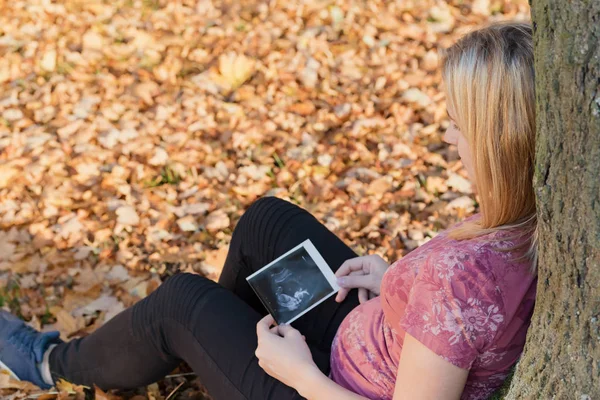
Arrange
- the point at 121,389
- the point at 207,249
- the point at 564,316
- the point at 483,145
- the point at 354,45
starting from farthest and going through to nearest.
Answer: the point at 354,45 → the point at 207,249 → the point at 121,389 → the point at 483,145 → the point at 564,316

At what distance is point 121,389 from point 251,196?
4.30ft

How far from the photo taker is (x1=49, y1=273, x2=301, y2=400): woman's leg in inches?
76.2

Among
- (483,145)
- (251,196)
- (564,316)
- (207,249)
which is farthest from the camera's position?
(251,196)

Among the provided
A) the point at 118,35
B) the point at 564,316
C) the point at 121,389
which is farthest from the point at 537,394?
the point at 118,35

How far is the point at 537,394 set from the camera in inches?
55.2

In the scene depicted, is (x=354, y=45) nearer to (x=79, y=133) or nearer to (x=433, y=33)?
(x=433, y=33)

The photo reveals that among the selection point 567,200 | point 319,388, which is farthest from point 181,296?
point 567,200

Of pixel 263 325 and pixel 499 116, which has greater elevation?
pixel 499 116

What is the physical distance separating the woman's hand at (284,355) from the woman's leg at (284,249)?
0.21m

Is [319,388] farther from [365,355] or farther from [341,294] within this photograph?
[341,294]

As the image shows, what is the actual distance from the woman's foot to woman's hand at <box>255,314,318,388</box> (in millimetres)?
1049

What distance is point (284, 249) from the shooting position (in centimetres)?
230

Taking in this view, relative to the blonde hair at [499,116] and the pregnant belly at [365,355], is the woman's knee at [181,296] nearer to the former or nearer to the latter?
the pregnant belly at [365,355]

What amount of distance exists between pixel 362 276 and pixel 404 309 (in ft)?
1.71
